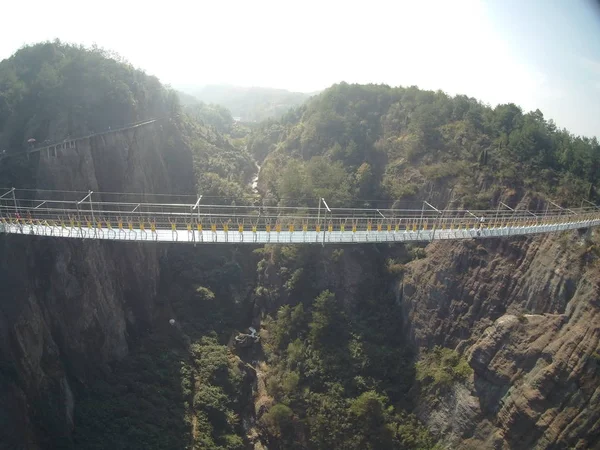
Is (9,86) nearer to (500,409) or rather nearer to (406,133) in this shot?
(406,133)

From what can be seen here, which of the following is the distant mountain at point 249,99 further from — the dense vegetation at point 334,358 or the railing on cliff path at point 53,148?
the dense vegetation at point 334,358

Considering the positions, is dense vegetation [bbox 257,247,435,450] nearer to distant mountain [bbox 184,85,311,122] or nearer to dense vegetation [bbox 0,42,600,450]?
dense vegetation [bbox 0,42,600,450]

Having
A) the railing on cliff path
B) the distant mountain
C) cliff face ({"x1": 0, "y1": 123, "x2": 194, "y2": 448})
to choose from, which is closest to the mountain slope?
cliff face ({"x1": 0, "y1": 123, "x2": 194, "y2": 448})

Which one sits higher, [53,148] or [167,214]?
[53,148]

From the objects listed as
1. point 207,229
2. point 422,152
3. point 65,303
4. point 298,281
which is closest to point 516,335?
point 298,281

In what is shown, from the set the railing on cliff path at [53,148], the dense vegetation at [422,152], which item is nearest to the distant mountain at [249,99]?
the dense vegetation at [422,152]

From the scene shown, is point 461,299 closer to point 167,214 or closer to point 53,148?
point 167,214
